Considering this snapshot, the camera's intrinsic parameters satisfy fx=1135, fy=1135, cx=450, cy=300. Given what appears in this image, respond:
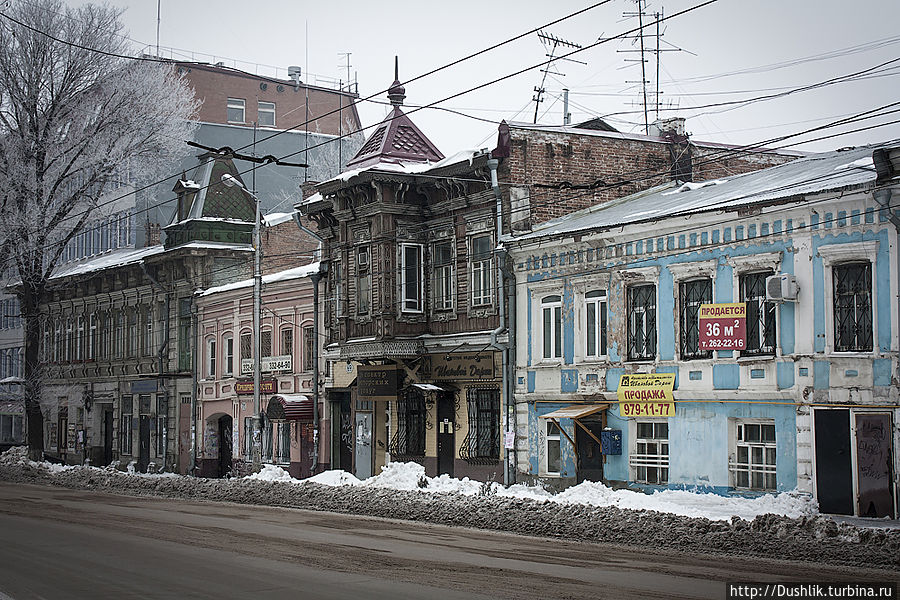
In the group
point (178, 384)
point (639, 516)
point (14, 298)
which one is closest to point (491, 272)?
point (639, 516)

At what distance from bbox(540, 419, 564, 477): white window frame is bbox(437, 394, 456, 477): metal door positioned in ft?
12.6

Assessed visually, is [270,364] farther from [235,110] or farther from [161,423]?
[235,110]

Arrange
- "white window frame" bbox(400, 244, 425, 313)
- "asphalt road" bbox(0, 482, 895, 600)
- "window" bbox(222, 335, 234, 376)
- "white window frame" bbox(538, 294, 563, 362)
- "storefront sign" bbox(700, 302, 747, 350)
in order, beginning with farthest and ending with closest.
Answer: "window" bbox(222, 335, 234, 376), "white window frame" bbox(400, 244, 425, 313), "white window frame" bbox(538, 294, 563, 362), "storefront sign" bbox(700, 302, 747, 350), "asphalt road" bbox(0, 482, 895, 600)

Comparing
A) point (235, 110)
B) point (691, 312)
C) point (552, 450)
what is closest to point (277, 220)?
point (235, 110)

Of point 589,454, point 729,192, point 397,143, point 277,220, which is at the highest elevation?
point 397,143

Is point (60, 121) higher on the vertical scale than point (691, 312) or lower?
higher

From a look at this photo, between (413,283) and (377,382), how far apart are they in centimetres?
309

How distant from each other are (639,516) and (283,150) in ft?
136

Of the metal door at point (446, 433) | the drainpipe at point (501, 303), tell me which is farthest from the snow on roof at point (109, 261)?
the drainpipe at point (501, 303)

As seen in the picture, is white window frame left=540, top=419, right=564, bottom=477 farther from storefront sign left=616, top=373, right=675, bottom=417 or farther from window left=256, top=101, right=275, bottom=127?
window left=256, top=101, right=275, bottom=127

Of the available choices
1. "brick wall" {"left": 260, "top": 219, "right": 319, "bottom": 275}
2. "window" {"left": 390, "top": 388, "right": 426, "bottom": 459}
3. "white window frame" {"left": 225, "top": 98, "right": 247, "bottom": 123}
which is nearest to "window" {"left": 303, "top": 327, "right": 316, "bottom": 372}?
"window" {"left": 390, "top": 388, "right": 426, "bottom": 459}

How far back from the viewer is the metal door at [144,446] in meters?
47.8

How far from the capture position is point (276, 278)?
127 feet

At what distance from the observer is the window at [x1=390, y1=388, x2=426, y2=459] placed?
106ft
